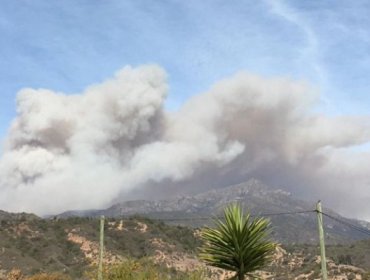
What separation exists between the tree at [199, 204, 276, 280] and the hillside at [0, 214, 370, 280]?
81.2 metres

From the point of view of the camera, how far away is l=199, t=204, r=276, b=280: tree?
1373 centimetres

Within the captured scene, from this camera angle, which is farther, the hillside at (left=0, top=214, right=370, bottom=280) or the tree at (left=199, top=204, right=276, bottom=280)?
the hillside at (left=0, top=214, right=370, bottom=280)

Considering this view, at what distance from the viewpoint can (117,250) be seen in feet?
377

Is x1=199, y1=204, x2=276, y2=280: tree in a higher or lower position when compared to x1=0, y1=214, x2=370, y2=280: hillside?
lower

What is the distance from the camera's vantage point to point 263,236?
1391cm

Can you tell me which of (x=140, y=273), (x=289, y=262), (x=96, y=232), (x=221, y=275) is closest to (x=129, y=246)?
(x=96, y=232)

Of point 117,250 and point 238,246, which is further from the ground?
point 117,250

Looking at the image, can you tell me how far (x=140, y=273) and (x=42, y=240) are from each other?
8815cm

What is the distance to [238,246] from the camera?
45.2 feet

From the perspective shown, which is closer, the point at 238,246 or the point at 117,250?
the point at 238,246

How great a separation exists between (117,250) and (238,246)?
104565 millimetres

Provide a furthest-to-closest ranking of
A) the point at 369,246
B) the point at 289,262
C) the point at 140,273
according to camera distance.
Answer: the point at 369,246, the point at 289,262, the point at 140,273

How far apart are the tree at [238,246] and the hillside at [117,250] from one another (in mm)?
81164

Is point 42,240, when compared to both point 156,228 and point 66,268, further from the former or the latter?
point 156,228
